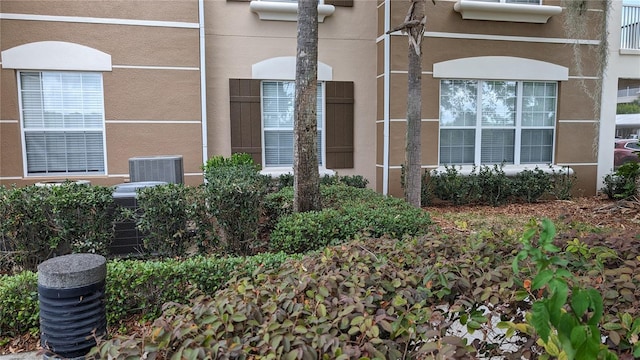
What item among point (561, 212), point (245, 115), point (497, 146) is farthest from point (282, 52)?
point (561, 212)

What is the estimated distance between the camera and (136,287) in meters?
3.76

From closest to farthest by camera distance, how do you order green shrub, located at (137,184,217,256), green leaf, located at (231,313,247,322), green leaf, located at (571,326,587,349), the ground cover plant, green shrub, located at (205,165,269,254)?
1. green leaf, located at (571,326,587,349)
2. the ground cover plant
3. green leaf, located at (231,313,247,322)
4. green shrub, located at (137,184,217,256)
5. green shrub, located at (205,165,269,254)

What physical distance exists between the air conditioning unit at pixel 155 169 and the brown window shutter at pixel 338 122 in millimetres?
3395

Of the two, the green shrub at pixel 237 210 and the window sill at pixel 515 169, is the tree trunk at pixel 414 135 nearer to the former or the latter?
the window sill at pixel 515 169

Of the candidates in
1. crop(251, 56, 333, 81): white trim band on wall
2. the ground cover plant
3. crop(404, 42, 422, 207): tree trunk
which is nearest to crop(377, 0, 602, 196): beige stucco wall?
crop(251, 56, 333, 81): white trim band on wall

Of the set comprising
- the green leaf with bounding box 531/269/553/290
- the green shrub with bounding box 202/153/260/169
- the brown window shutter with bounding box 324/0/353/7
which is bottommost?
the green leaf with bounding box 531/269/553/290

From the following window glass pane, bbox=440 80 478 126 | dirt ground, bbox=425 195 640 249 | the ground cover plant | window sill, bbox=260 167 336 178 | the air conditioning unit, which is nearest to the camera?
the ground cover plant

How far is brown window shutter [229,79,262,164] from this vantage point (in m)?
8.83

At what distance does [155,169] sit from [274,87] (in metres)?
3.16

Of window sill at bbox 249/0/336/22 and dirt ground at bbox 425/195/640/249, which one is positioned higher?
window sill at bbox 249/0/336/22

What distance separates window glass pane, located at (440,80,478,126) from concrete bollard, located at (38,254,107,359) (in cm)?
800

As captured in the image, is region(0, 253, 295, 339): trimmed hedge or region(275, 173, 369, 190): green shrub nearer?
region(0, 253, 295, 339): trimmed hedge

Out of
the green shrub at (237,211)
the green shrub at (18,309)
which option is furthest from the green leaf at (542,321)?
the green shrub at (18,309)

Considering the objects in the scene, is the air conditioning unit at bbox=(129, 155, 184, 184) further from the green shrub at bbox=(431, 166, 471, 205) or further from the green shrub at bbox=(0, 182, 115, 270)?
the green shrub at bbox=(431, 166, 471, 205)
